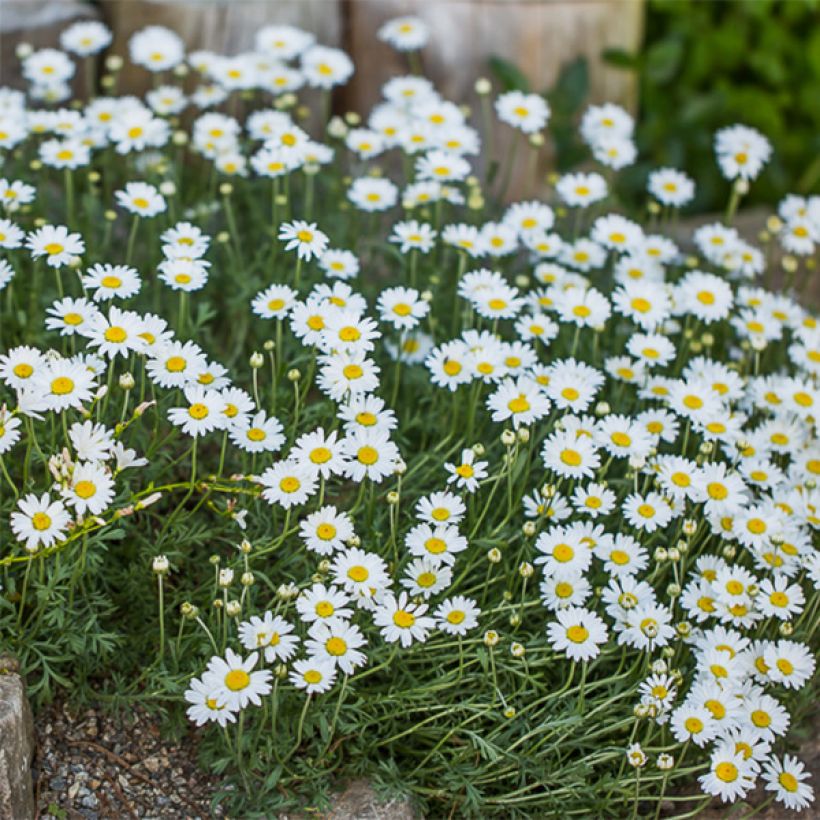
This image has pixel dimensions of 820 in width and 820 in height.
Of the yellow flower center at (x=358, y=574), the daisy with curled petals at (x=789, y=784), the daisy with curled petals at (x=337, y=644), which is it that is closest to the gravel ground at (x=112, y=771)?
the daisy with curled petals at (x=337, y=644)

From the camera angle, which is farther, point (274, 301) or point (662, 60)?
point (662, 60)

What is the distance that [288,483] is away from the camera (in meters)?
2.61

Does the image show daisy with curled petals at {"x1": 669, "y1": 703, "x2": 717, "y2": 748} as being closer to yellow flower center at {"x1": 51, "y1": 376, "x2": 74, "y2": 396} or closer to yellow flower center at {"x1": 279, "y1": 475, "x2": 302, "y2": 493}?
yellow flower center at {"x1": 279, "y1": 475, "x2": 302, "y2": 493}

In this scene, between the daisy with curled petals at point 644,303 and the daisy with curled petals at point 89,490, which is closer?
the daisy with curled petals at point 89,490

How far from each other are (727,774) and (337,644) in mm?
735

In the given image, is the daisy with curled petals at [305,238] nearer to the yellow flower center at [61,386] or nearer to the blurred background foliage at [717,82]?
the yellow flower center at [61,386]

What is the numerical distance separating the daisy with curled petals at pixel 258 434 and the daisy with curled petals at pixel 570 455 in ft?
1.77

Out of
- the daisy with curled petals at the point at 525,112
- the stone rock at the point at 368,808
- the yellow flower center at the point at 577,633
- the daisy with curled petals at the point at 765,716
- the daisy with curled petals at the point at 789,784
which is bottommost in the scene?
the stone rock at the point at 368,808

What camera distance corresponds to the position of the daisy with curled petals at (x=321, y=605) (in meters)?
2.46

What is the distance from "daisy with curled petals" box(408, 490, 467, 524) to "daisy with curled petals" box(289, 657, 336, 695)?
0.36 metres

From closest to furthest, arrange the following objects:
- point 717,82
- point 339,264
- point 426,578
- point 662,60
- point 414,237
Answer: point 426,578
point 339,264
point 414,237
point 662,60
point 717,82

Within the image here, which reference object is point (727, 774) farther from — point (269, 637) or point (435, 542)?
point (269, 637)

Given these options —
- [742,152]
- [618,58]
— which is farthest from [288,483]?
[618,58]

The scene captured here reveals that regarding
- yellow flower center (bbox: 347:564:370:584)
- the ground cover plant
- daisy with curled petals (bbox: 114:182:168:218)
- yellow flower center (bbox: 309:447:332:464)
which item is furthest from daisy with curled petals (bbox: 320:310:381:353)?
daisy with curled petals (bbox: 114:182:168:218)
